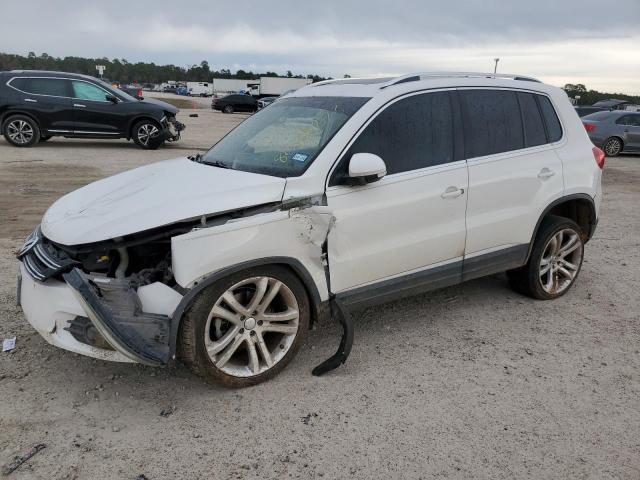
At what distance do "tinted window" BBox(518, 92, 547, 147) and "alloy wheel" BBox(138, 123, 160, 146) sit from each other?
11.8 m

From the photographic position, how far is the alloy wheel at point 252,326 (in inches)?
126

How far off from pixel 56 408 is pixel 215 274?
3.92 ft

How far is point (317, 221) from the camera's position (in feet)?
11.1

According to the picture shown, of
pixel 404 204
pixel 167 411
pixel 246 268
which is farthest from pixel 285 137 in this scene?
pixel 167 411

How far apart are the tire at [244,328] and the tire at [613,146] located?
16867 mm

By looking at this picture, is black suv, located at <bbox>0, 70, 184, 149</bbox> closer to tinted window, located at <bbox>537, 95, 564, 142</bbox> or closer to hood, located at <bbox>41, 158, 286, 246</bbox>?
hood, located at <bbox>41, 158, 286, 246</bbox>

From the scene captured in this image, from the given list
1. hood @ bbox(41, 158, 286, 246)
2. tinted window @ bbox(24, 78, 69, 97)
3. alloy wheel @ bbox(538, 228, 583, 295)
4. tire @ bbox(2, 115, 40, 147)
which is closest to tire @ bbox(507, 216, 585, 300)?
alloy wheel @ bbox(538, 228, 583, 295)

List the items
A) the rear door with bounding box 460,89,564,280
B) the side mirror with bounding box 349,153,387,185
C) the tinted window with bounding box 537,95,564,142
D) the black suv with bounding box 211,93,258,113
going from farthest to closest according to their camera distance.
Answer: the black suv with bounding box 211,93,258,113 → the tinted window with bounding box 537,95,564,142 → the rear door with bounding box 460,89,564,280 → the side mirror with bounding box 349,153,387,185

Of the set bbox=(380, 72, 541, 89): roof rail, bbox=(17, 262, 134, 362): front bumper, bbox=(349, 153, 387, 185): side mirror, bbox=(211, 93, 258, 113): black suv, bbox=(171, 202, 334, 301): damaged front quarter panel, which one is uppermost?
bbox=(380, 72, 541, 89): roof rail

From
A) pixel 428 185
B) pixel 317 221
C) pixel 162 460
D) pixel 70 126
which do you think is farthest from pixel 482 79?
pixel 70 126

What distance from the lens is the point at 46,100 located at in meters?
13.6

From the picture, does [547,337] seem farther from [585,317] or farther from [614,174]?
[614,174]

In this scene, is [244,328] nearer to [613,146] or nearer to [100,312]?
[100,312]

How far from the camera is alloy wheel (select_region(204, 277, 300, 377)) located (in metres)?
3.19
